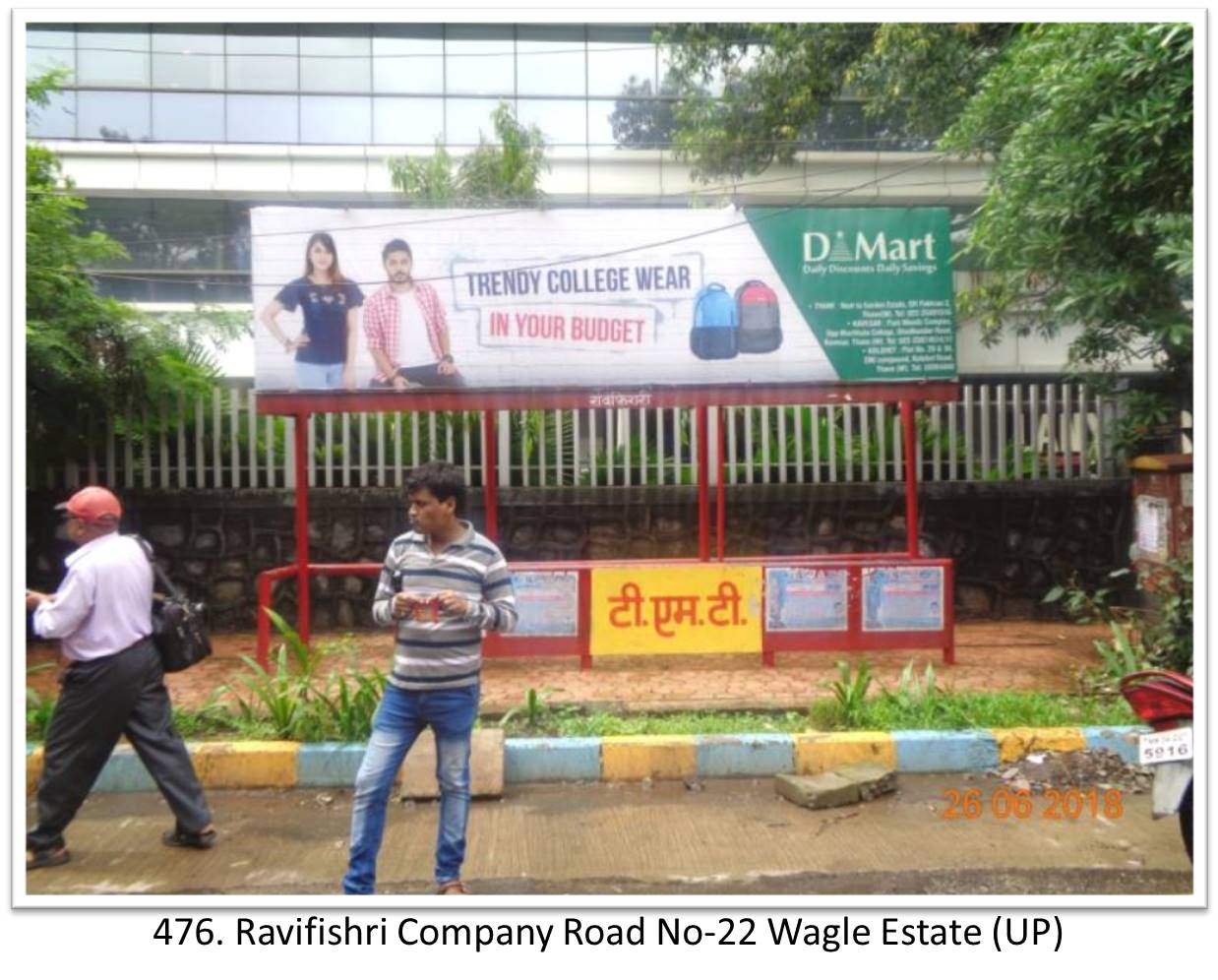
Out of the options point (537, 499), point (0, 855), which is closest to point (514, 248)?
point (537, 499)

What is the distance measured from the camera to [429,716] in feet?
12.3

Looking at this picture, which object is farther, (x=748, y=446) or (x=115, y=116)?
(x=115, y=116)

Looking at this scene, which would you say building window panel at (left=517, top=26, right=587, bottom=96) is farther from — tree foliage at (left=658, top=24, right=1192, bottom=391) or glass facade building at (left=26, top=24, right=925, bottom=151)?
tree foliage at (left=658, top=24, right=1192, bottom=391)

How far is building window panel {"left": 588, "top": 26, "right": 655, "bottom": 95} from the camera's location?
14062 mm

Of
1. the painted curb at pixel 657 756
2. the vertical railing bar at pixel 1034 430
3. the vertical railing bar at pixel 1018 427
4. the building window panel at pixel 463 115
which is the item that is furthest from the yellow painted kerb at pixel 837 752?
the building window panel at pixel 463 115

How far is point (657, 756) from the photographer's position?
5332 mm

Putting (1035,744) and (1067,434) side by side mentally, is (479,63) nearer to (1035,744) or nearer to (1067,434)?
(1067,434)

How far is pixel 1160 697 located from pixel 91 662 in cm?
434

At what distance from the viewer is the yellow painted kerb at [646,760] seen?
17.5ft

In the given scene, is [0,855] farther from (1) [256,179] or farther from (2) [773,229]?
(1) [256,179]

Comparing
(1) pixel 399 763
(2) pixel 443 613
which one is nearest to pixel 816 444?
(2) pixel 443 613

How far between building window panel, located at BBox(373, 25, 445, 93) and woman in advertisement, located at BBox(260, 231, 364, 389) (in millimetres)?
8462

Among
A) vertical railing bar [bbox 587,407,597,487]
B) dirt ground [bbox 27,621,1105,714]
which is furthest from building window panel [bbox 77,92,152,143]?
vertical railing bar [bbox 587,407,597,487]

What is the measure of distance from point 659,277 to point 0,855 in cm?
500
